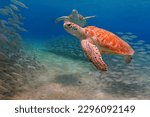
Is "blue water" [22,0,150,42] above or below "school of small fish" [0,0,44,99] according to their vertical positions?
above

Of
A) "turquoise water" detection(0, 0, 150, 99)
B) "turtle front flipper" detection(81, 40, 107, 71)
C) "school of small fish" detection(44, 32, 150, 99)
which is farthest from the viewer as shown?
"school of small fish" detection(44, 32, 150, 99)

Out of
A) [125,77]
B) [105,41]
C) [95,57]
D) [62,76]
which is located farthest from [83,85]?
[95,57]

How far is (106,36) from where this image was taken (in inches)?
202

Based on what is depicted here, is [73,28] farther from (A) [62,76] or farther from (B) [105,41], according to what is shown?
(A) [62,76]

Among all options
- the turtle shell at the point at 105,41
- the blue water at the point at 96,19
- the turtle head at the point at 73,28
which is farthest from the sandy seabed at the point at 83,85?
the blue water at the point at 96,19

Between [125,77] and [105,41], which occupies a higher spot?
[125,77]

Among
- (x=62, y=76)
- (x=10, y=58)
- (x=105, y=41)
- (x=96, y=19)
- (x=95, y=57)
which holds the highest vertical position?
(x=96, y=19)

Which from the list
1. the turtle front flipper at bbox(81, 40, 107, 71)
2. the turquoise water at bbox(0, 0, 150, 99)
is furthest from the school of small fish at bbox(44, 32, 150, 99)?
the turtle front flipper at bbox(81, 40, 107, 71)

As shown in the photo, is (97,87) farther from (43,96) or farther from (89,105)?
(89,105)

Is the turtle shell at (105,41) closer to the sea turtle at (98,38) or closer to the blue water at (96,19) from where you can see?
the sea turtle at (98,38)

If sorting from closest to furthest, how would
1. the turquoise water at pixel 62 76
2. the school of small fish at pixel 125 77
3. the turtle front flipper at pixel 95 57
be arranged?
1. the turtle front flipper at pixel 95 57
2. the turquoise water at pixel 62 76
3. the school of small fish at pixel 125 77

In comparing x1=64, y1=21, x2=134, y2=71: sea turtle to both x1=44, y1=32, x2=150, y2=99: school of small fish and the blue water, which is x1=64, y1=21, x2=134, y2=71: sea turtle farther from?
the blue water

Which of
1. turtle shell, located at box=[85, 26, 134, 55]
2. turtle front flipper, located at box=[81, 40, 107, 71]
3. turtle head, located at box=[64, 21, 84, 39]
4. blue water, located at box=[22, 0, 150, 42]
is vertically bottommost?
turtle front flipper, located at box=[81, 40, 107, 71]

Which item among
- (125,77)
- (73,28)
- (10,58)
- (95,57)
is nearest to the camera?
(95,57)
